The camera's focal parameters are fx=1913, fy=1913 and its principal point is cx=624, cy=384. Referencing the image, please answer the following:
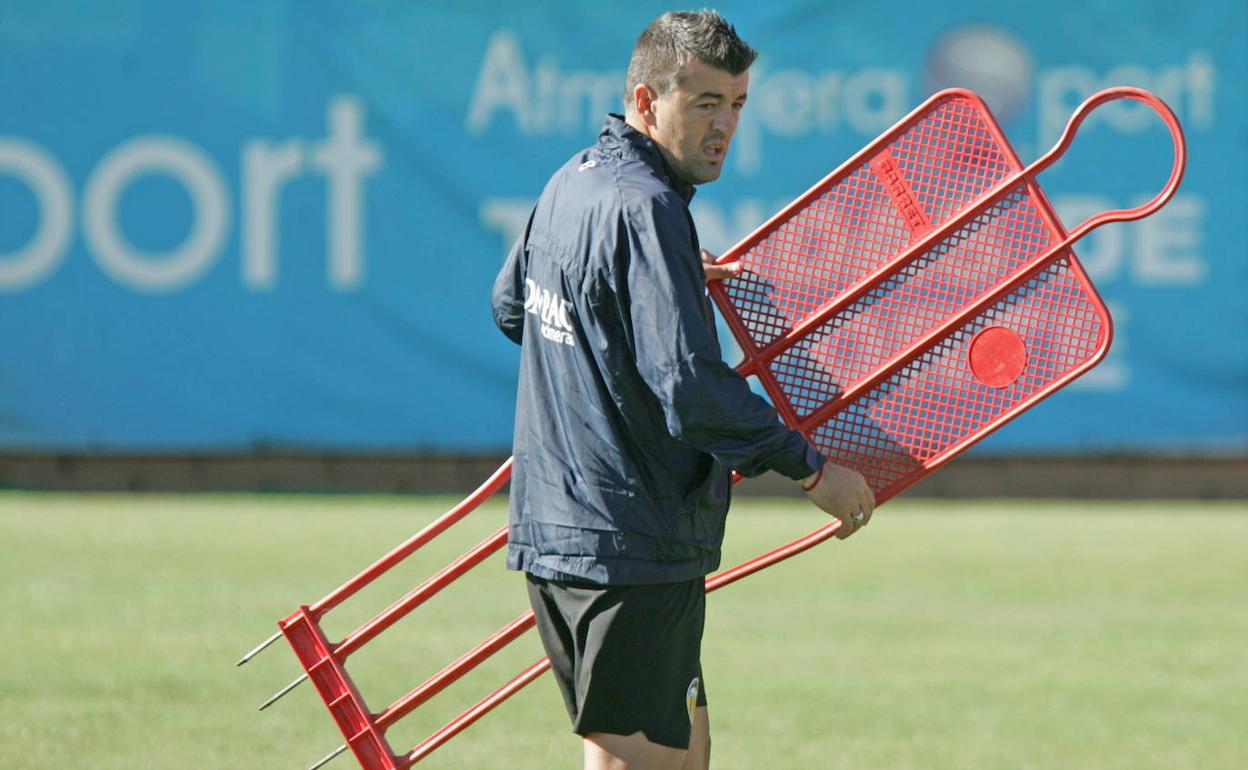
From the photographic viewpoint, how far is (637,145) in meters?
3.84

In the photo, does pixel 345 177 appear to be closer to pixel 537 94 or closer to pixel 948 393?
pixel 537 94

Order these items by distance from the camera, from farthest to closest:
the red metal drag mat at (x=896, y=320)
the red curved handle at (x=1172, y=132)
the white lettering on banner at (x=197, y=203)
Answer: the white lettering on banner at (x=197, y=203), the red metal drag mat at (x=896, y=320), the red curved handle at (x=1172, y=132)

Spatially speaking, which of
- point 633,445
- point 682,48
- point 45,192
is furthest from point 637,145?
point 45,192

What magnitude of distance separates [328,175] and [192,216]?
0.88 meters

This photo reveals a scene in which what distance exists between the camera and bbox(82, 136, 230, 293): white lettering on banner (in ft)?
38.4

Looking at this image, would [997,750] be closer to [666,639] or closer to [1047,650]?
[1047,650]

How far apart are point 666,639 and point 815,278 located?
1116mm

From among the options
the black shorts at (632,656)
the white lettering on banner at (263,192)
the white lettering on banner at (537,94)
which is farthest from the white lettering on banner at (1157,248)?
the black shorts at (632,656)

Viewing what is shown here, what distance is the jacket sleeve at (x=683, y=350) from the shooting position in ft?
11.8

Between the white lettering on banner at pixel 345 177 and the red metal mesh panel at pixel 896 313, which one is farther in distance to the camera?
the white lettering on banner at pixel 345 177

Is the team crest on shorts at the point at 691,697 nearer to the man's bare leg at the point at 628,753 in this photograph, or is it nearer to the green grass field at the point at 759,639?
the man's bare leg at the point at 628,753

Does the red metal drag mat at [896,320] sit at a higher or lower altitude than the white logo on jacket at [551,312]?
lower

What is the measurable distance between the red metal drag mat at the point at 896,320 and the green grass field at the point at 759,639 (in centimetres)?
143

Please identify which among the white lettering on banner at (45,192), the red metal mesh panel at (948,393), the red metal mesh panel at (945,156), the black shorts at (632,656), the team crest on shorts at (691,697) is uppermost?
the red metal mesh panel at (945,156)
